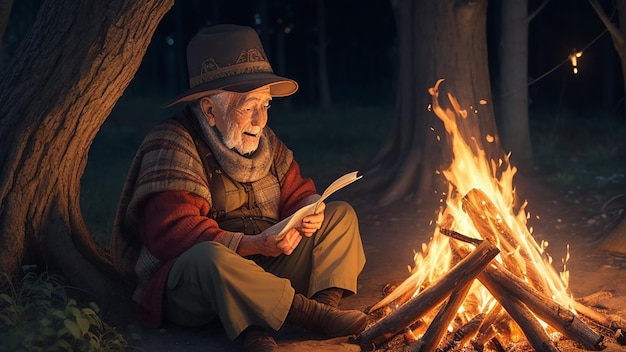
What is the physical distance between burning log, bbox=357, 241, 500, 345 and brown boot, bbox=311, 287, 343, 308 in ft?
1.48

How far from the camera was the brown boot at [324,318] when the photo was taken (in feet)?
16.8

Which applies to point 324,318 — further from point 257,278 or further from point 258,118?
point 258,118

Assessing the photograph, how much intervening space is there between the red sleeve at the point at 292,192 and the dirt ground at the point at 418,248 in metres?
0.79

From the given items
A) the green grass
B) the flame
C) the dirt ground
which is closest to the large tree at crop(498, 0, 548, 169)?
the dirt ground

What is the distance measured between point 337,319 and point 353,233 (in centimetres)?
75

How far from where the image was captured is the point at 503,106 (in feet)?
38.2

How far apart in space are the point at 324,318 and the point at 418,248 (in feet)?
8.75

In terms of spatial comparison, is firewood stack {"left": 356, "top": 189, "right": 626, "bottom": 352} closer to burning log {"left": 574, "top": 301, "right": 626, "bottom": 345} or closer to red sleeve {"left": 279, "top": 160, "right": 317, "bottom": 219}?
burning log {"left": 574, "top": 301, "right": 626, "bottom": 345}

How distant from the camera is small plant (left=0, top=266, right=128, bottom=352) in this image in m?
4.51

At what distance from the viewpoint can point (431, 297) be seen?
5023 mm

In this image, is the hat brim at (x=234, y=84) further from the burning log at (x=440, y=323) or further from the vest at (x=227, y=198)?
the burning log at (x=440, y=323)

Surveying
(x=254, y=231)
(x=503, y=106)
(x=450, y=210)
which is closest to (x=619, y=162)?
(x=503, y=106)

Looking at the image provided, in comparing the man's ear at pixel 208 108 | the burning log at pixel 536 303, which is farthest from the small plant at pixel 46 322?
the burning log at pixel 536 303

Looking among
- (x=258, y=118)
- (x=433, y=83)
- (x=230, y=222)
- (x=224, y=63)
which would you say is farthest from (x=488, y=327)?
(x=433, y=83)
